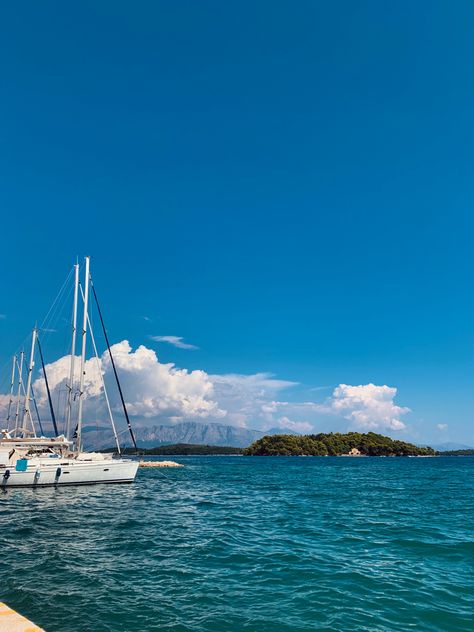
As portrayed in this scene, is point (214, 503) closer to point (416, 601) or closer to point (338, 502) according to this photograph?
point (338, 502)

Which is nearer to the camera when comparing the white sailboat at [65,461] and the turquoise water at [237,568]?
the turquoise water at [237,568]

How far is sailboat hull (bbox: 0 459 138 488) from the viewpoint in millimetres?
44000

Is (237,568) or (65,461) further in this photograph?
(65,461)

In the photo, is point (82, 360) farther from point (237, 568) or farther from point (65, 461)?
point (237, 568)

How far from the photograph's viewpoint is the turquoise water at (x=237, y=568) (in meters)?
12.0

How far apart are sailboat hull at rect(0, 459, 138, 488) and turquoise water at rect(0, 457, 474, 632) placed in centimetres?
1156

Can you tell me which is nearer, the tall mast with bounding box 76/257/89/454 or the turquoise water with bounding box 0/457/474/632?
the turquoise water with bounding box 0/457/474/632

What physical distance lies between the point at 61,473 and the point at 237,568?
34038 mm

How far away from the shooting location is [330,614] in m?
12.2

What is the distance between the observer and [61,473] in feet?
148

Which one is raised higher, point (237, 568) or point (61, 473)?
point (237, 568)

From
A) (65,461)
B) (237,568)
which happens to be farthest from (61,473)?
(237,568)

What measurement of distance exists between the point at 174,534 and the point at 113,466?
2633 cm

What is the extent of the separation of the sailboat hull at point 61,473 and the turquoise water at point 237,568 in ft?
37.9
